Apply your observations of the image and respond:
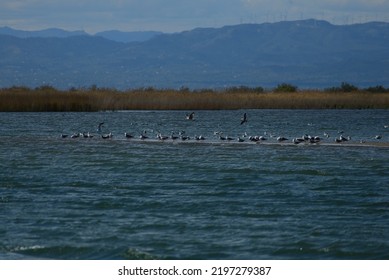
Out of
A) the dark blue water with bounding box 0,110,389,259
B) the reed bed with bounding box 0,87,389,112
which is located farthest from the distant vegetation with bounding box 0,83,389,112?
the dark blue water with bounding box 0,110,389,259

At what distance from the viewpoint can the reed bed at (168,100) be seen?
54.5 m

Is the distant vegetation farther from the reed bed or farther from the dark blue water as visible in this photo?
the dark blue water

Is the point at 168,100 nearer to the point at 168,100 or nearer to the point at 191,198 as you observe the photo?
the point at 168,100

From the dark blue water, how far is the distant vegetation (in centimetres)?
1562

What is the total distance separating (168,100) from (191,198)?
38.4 meters

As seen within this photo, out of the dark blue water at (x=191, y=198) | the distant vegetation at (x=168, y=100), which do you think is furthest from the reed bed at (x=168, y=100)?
the dark blue water at (x=191, y=198)

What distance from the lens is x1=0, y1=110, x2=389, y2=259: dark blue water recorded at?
15453mm

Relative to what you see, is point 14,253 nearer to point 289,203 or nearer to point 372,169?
point 289,203

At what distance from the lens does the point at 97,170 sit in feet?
86.5

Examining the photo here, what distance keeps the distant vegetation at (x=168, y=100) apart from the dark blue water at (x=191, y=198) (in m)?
15.6

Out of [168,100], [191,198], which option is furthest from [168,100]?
[191,198]

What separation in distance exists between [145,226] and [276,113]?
1659 inches

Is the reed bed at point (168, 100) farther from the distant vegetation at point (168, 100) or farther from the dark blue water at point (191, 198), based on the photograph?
the dark blue water at point (191, 198)
